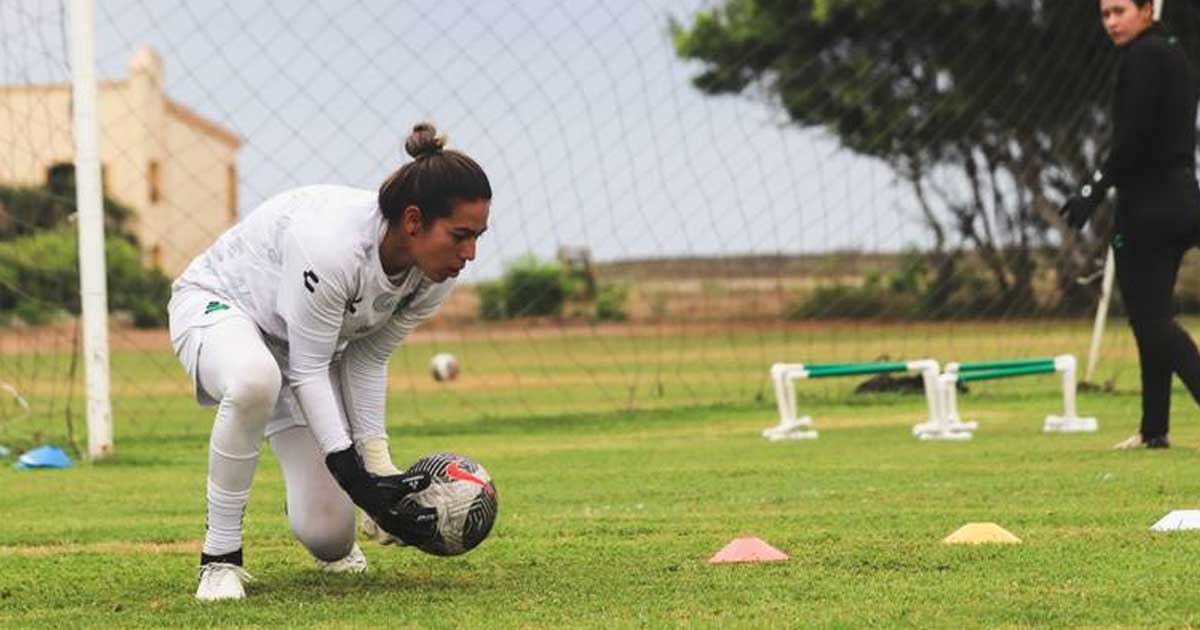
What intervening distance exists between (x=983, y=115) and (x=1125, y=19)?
56.1ft

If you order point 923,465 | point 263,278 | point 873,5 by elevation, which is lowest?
point 923,465

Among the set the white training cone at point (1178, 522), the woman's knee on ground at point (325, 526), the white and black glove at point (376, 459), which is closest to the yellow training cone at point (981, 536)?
the white training cone at point (1178, 522)

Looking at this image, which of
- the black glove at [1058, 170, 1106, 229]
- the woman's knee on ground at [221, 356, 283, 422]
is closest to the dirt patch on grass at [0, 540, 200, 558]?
the woman's knee on ground at [221, 356, 283, 422]

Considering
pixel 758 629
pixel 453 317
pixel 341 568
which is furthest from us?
pixel 453 317

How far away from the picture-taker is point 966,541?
22.4 ft

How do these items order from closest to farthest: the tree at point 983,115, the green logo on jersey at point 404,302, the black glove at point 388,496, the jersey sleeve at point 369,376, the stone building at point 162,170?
1. the black glove at point 388,496
2. the green logo on jersey at point 404,302
3. the jersey sleeve at point 369,376
4. the tree at point 983,115
5. the stone building at point 162,170

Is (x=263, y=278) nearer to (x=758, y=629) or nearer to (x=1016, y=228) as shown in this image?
(x=758, y=629)

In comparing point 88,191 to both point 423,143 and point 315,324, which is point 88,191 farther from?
point 423,143

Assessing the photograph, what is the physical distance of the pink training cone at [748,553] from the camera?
654 cm

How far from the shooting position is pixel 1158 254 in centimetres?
1002

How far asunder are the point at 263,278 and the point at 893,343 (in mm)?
26316

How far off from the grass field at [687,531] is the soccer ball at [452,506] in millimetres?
160

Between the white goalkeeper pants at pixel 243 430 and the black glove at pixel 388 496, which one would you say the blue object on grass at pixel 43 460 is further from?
the black glove at pixel 388 496

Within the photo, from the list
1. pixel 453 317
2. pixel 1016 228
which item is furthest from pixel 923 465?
pixel 453 317
